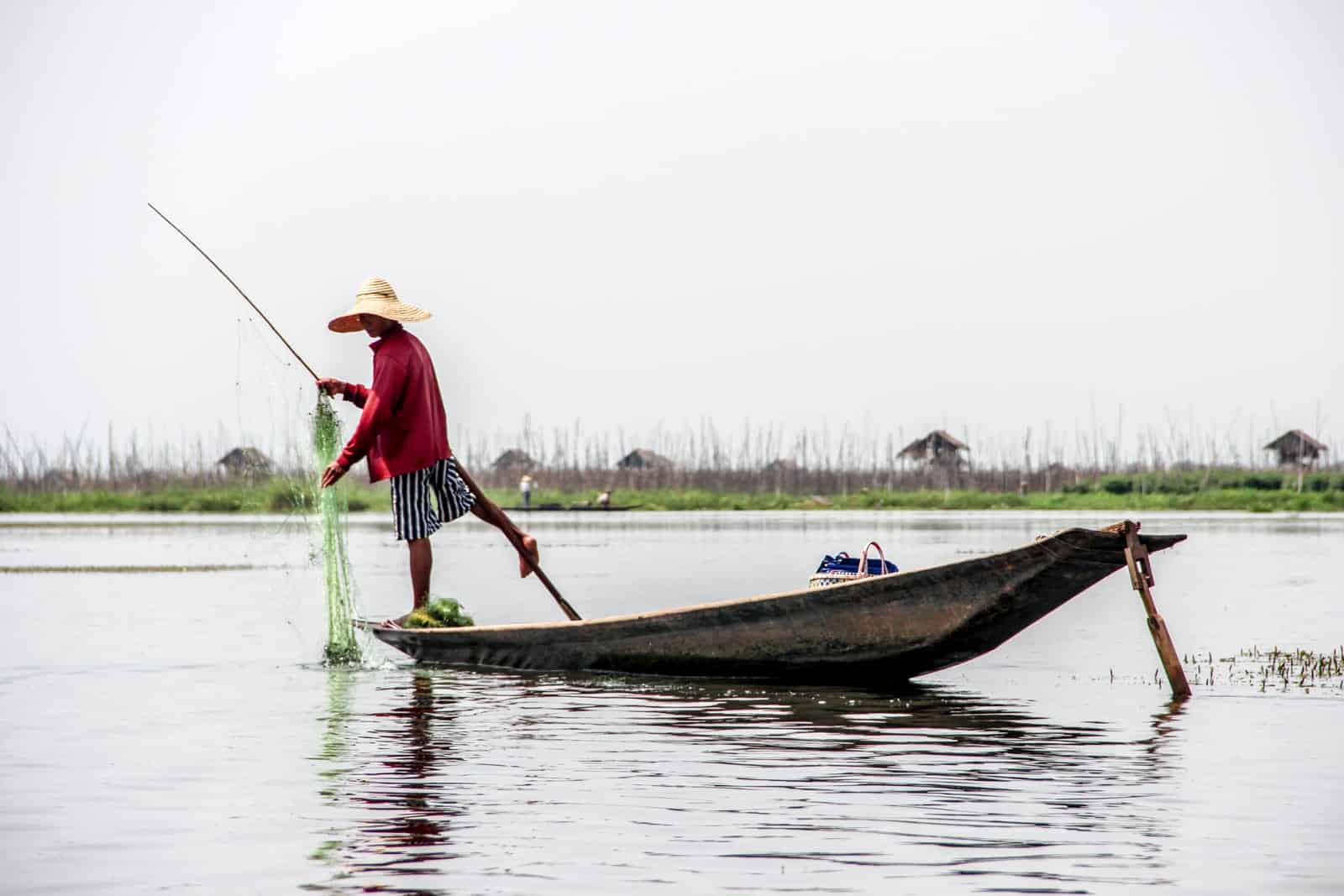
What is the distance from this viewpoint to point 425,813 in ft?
16.6

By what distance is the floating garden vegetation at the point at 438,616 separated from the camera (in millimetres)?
9000

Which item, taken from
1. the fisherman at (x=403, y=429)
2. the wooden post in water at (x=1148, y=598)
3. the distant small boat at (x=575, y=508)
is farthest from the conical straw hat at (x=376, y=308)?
the distant small boat at (x=575, y=508)

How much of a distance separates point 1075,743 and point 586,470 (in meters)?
38.8

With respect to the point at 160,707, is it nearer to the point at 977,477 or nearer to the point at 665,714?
the point at 665,714

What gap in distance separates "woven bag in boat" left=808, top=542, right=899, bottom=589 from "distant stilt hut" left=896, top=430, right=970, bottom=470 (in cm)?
4341

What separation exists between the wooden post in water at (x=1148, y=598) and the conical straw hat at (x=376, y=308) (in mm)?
3681

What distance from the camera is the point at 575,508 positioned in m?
42.8

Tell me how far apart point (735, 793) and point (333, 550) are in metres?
4.32

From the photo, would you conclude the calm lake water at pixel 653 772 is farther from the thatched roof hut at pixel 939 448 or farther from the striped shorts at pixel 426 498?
the thatched roof hut at pixel 939 448

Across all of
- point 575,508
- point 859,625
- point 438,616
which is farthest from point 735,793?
point 575,508

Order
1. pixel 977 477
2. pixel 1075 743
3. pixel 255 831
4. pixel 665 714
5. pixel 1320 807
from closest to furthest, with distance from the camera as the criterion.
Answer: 1. pixel 255 831
2. pixel 1320 807
3. pixel 1075 743
4. pixel 665 714
5. pixel 977 477

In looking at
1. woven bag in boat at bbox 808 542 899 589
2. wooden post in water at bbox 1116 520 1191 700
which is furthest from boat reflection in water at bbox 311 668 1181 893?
woven bag in boat at bbox 808 542 899 589

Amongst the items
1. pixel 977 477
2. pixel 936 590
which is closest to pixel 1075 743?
pixel 936 590

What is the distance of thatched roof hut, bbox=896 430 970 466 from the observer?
5172 centimetres
